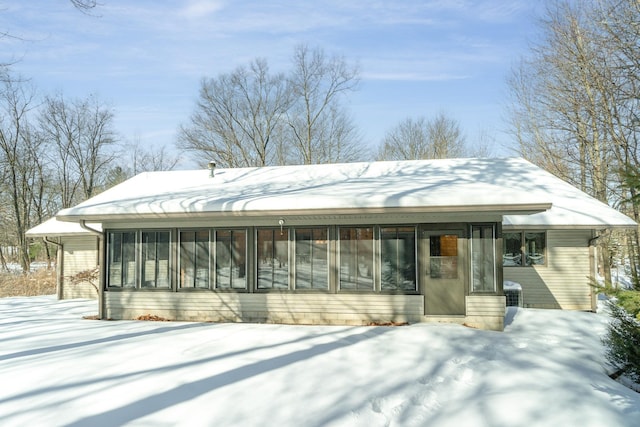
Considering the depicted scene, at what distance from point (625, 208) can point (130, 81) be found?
18549mm

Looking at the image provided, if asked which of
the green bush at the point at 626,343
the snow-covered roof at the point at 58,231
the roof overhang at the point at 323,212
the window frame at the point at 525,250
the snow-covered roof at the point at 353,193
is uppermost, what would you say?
the snow-covered roof at the point at 353,193

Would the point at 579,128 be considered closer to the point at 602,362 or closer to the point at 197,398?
the point at 602,362

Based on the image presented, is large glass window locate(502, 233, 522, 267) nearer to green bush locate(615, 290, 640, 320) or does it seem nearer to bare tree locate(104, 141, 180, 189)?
green bush locate(615, 290, 640, 320)

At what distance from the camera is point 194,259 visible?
32.1 ft

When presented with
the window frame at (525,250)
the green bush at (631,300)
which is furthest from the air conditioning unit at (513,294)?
the green bush at (631,300)

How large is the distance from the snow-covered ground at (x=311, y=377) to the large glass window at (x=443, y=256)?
106 centimetres

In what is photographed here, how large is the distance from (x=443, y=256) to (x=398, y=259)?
2.95ft

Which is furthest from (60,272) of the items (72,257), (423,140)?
(423,140)

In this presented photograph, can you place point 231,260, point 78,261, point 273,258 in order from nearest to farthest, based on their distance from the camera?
1. point 273,258
2. point 231,260
3. point 78,261

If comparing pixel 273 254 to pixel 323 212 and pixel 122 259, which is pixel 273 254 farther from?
pixel 122 259

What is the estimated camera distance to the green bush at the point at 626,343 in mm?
5258

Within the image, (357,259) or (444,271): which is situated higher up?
(357,259)

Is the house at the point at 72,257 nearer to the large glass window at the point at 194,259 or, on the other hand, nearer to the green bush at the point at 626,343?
the large glass window at the point at 194,259

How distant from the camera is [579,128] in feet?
61.6
